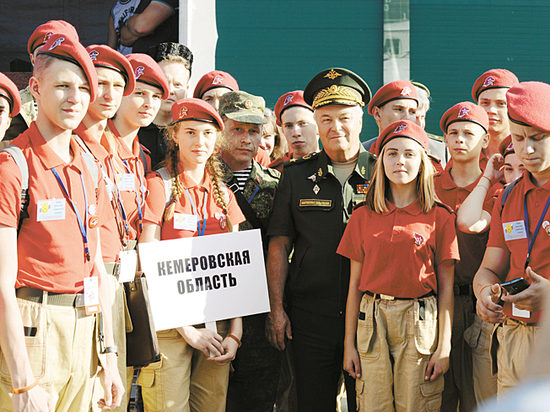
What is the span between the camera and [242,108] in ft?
13.1

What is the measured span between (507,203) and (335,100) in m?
1.34

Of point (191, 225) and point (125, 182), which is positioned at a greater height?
point (125, 182)

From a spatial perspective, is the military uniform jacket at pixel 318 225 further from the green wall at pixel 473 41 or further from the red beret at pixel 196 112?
the green wall at pixel 473 41

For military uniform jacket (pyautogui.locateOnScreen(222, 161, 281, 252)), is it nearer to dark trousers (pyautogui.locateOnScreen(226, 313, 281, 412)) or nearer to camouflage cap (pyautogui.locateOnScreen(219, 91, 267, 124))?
camouflage cap (pyautogui.locateOnScreen(219, 91, 267, 124))

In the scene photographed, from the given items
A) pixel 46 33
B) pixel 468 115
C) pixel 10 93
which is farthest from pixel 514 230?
pixel 10 93

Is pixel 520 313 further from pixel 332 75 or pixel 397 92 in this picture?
pixel 397 92

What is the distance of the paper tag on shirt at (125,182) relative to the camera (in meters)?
3.20

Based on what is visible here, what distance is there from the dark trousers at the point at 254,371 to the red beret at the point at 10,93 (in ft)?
6.68

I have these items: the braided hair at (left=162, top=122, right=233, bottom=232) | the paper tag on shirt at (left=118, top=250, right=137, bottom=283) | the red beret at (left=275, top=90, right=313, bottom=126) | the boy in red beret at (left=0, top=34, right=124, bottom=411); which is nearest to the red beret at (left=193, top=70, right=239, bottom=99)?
the red beret at (left=275, top=90, right=313, bottom=126)

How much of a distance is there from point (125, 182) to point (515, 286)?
2.29m

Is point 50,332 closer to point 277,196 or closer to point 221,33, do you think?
point 277,196

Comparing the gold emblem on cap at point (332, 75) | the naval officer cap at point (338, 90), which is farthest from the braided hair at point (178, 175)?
the gold emblem on cap at point (332, 75)

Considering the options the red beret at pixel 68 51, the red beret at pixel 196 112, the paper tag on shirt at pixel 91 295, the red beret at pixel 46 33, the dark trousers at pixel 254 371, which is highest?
the red beret at pixel 46 33

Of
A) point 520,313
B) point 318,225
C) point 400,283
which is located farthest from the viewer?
point 318,225
